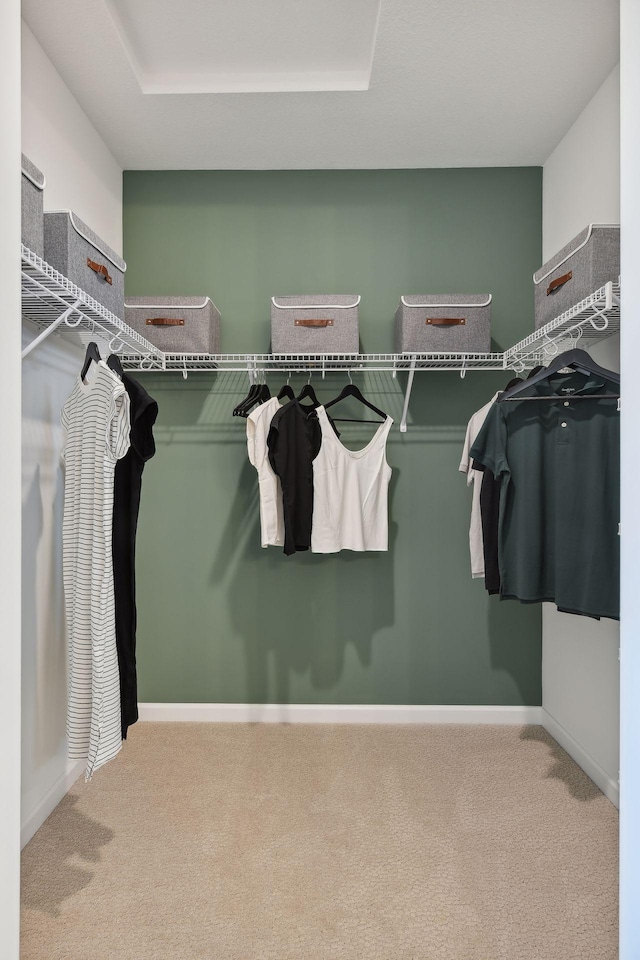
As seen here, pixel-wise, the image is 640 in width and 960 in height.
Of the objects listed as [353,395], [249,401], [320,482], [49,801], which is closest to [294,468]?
[320,482]

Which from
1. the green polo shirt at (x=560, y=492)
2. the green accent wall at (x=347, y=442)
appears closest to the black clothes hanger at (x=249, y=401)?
the green accent wall at (x=347, y=442)

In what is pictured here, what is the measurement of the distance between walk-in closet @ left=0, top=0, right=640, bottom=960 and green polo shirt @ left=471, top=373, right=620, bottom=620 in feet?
0.04

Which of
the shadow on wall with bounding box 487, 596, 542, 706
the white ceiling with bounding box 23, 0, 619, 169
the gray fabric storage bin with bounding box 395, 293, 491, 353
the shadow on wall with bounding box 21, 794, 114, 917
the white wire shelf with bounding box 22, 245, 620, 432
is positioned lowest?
the shadow on wall with bounding box 21, 794, 114, 917

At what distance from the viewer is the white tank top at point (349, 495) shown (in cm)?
288

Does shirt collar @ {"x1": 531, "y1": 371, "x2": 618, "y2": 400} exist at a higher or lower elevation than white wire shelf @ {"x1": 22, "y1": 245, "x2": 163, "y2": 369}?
lower

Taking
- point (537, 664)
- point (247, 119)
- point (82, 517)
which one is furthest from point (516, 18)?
point (537, 664)

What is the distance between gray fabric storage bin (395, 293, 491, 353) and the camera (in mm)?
2785

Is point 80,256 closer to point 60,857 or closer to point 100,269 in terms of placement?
point 100,269

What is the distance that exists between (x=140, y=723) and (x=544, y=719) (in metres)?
2.08

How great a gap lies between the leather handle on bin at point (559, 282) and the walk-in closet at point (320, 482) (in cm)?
2

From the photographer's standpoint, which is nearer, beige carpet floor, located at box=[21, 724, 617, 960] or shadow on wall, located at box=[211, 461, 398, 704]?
beige carpet floor, located at box=[21, 724, 617, 960]

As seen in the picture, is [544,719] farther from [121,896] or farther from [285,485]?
[121,896]

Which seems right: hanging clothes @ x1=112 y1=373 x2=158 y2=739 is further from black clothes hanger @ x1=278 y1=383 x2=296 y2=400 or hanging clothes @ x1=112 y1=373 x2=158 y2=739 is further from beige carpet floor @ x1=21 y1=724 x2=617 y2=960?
black clothes hanger @ x1=278 y1=383 x2=296 y2=400

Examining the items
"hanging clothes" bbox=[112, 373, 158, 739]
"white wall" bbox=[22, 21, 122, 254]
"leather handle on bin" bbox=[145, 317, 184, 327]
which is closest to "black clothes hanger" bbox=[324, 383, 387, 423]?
"leather handle on bin" bbox=[145, 317, 184, 327]
